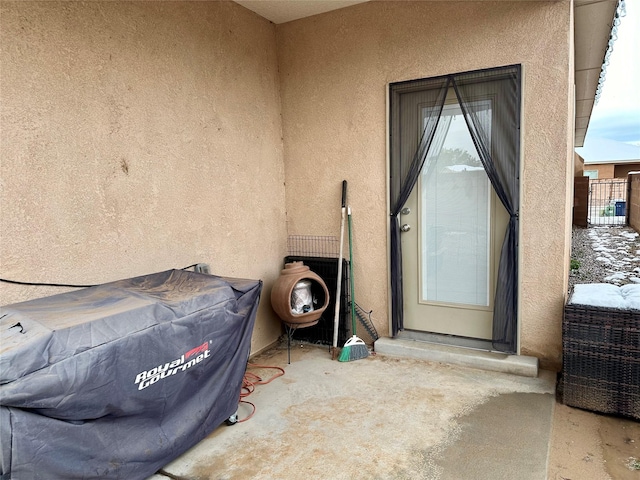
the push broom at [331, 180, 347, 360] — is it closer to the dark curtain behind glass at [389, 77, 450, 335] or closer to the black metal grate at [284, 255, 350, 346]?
the black metal grate at [284, 255, 350, 346]

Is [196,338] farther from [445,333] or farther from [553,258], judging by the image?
[553,258]

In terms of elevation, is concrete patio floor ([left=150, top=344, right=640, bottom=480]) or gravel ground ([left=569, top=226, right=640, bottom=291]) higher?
gravel ground ([left=569, top=226, right=640, bottom=291])

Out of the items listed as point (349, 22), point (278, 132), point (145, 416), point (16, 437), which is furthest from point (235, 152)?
point (16, 437)

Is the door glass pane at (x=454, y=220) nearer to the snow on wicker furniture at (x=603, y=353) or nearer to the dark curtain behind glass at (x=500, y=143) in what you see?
the dark curtain behind glass at (x=500, y=143)

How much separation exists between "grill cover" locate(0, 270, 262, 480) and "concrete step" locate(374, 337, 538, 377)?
1.57 m

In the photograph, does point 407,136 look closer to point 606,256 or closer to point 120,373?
point 120,373

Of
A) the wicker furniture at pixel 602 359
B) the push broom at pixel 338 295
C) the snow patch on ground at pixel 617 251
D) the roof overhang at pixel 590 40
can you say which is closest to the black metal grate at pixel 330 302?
the push broom at pixel 338 295

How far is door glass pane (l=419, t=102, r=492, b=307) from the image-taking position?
3375 millimetres

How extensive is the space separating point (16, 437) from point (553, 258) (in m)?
3.28

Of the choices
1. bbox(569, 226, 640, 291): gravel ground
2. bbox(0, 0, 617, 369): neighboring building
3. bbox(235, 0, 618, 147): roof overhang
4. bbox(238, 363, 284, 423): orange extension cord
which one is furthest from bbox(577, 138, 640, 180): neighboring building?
bbox(238, 363, 284, 423): orange extension cord

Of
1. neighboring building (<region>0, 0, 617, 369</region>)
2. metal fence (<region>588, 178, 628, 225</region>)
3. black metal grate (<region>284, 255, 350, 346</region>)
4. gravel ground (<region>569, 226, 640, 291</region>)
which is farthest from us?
metal fence (<region>588, 178, 628, 225</region>)

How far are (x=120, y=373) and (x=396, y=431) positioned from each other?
157 centimetres

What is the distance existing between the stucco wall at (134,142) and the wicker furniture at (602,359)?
96.3 inches

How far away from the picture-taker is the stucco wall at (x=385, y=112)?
3000mm
